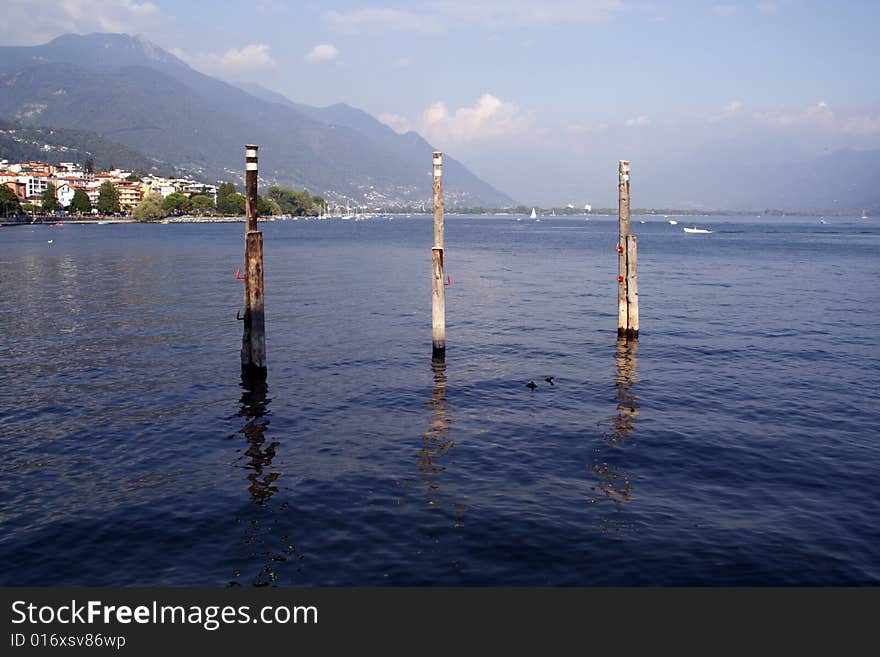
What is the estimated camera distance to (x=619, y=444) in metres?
17.8

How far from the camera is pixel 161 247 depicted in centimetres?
10219

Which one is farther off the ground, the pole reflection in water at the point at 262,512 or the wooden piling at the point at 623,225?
the wooden piling at the point at 623,225

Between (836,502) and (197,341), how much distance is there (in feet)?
79.3

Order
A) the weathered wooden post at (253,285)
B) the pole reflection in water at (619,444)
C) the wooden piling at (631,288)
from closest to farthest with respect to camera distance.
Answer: the pole reflection in water at (619,444), the weathered wooden post at (253,285), the wooden piling at (631,288)

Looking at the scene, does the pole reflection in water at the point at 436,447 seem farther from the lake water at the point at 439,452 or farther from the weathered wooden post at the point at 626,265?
the weathered wooden post at the point at 626,265

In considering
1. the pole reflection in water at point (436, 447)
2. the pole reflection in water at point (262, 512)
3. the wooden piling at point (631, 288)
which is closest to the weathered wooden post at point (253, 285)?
the pole reflection in water at point (262, 512)

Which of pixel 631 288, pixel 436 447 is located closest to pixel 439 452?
pixel 436 447

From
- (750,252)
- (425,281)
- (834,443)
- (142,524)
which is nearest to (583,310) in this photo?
(425,281)

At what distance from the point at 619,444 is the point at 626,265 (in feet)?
37.6

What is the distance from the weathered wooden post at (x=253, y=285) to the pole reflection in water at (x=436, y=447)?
5.39 m

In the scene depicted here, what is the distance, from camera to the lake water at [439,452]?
38.9ft

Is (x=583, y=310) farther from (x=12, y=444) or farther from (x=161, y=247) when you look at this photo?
(x=161, y=247)

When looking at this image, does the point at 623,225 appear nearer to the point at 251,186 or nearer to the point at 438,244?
the point at 438,244

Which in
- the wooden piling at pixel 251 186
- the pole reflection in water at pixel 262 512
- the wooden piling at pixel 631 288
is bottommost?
the pole reflection in water at pixel 262 512
